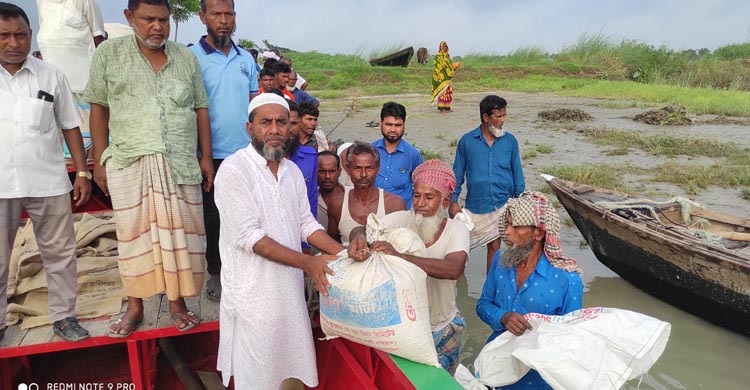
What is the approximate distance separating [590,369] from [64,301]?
2653 millimetres

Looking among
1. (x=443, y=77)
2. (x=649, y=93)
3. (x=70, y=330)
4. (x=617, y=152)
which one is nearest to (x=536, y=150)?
(x=617, y=152)

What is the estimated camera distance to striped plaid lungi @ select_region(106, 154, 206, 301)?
8.84 feet

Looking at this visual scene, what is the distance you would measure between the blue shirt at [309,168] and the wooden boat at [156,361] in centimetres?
83

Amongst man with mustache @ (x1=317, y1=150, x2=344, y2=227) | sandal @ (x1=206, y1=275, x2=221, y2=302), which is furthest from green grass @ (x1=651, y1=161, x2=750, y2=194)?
sandal @ (x1=206, y1=275, x2=221, y2=302)

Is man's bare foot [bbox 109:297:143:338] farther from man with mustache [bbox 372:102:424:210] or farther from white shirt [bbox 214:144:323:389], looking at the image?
man with mustache [bbox 372:102:424:210]

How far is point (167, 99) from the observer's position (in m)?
2.73

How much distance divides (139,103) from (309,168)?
114 cm

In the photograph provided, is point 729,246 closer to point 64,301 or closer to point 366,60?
point 64,301

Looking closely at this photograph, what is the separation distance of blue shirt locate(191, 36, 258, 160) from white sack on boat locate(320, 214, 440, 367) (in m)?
1.31

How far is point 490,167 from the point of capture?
199 inches

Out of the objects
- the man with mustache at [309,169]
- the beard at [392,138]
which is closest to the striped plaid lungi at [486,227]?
the beard at [392,138]

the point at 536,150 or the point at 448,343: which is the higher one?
the point at 448,343

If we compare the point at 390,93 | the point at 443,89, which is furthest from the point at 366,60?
the point at 443,89

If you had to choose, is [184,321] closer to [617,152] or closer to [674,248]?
[674,248]
